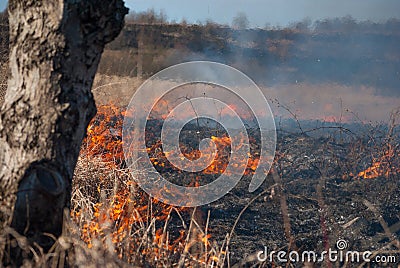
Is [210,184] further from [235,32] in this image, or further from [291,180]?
[235,32]

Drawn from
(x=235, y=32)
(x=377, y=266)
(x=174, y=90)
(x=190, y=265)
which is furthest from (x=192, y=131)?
(x=235, y=32)

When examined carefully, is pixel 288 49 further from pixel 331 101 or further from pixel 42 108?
pixel 42 108

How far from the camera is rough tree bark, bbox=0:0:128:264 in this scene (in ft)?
8.39

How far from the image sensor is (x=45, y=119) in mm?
2578

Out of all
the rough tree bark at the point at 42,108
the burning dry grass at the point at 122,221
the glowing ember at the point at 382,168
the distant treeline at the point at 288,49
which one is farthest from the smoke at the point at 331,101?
the rough tree bark at the point at 42,108

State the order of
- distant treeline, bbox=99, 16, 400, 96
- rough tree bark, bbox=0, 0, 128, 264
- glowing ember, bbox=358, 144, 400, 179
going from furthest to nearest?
distant treeline, bbox=99, 16, 400, 96 → glowing ember, bbox=358, 144, 400, 179 → rough tree bark, bbox=0, 0, 128, 264

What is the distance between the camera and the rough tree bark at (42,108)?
101 inches

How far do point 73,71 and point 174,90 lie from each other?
27.9ft

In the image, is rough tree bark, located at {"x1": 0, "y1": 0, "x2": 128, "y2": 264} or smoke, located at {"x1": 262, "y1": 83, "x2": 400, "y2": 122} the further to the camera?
smoke, located at {"x1": 262, "y1": 83, "x2": 400, "y2": 122}

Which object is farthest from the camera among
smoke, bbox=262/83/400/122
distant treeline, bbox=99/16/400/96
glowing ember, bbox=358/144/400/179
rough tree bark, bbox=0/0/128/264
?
distant treeline, bbox=99/16/400/96

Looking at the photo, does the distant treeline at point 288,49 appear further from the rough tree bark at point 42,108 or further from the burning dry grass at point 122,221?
the rough tree bark at point 42,108

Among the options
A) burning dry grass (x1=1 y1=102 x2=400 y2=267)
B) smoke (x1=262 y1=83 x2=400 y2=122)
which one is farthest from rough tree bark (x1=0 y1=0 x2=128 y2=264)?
smoke (x1=262 y1=83 x2=400 y2=122)

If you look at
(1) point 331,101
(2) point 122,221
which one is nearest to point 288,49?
(1) point 331,101

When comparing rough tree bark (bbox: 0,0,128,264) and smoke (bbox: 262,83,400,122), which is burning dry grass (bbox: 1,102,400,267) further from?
smoke (bbox: 262,83,400,122)
